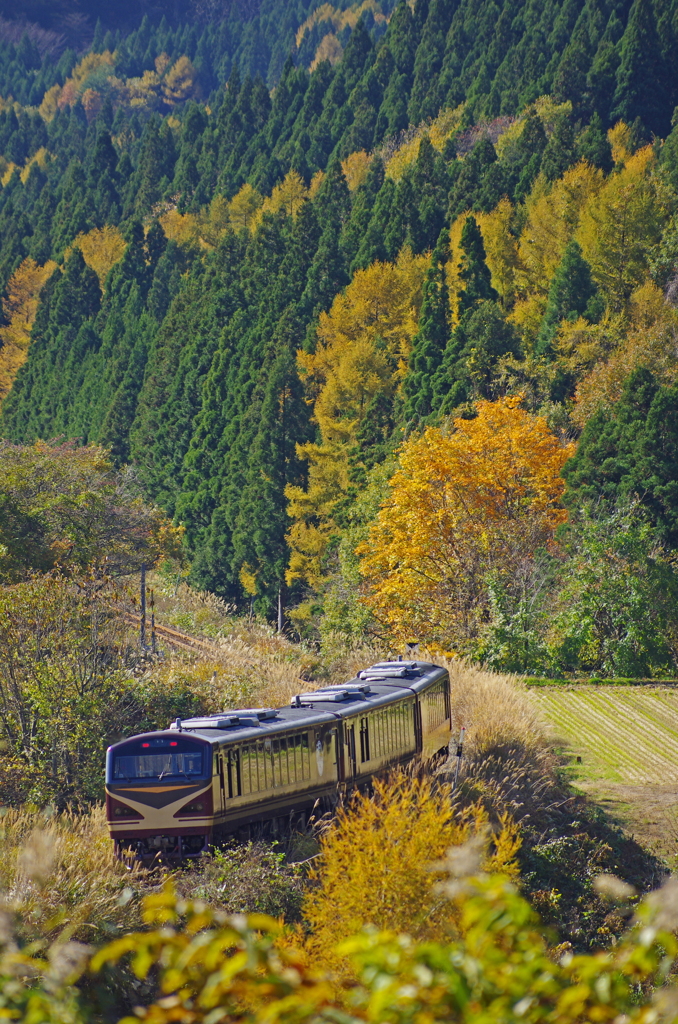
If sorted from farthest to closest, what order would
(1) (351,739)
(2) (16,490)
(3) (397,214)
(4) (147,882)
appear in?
(3) (397,214), (2) (16,490), (1) (351,739), (4) (147,882)

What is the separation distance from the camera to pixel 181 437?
80.2 meters

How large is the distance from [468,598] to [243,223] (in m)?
70.6

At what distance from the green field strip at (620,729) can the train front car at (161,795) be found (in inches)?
372

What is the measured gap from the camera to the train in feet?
48.4

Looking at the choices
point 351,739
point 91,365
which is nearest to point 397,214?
point 91,365

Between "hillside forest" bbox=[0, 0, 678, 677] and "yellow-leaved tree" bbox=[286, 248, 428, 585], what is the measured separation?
187mm

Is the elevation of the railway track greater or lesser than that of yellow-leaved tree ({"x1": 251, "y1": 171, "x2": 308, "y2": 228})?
lesser

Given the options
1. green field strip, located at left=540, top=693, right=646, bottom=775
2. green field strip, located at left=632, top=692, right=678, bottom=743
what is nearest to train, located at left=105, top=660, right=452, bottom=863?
green field strip, located at left=540, top=693, right=646, bottom=775

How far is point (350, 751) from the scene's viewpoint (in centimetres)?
1741

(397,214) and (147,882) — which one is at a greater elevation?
(397,214)

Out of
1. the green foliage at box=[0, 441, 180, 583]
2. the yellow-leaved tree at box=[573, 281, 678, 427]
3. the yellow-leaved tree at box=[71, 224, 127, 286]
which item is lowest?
the green foliage at box=[0, 441, 180, 583]

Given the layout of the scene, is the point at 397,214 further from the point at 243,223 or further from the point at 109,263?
the point at 109,263

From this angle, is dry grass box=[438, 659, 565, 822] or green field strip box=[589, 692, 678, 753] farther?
green field strip box=[589, 692, 678, 753]

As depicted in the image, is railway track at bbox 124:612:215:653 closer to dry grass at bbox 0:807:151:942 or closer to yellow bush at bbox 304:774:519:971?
dry grass at bbox 0:807:151:942
